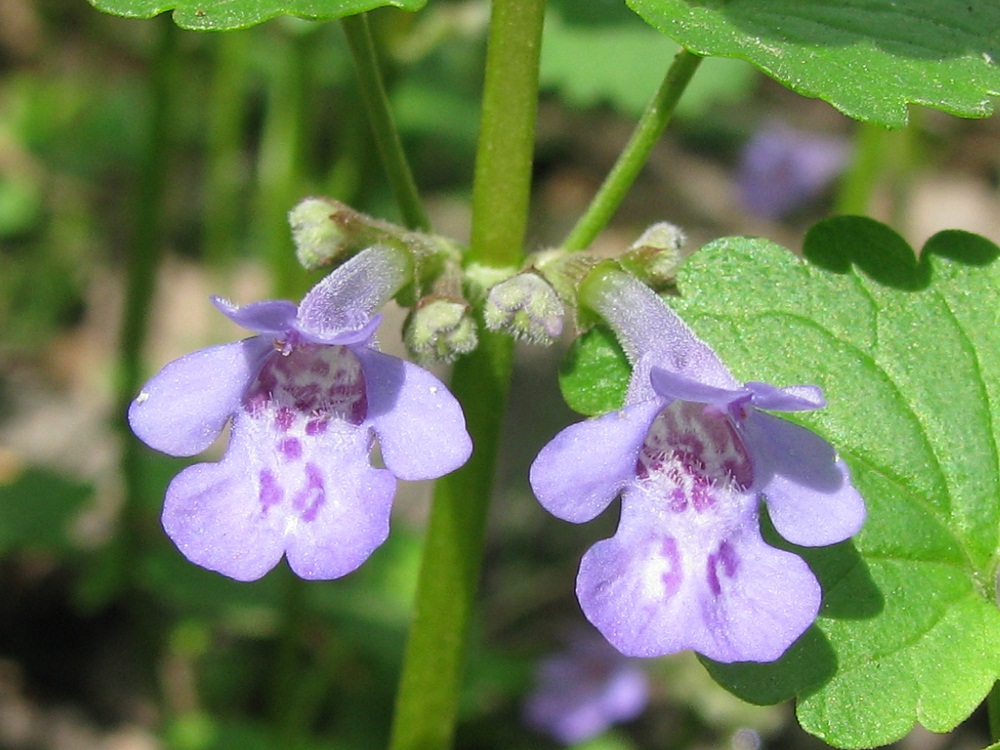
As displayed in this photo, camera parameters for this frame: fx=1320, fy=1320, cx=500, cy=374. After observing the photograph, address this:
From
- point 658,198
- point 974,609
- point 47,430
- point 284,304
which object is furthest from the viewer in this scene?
point 658,198

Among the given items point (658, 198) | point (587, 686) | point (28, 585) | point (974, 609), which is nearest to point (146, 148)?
point (28, 585)

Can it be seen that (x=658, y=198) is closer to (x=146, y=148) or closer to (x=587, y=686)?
(x=587, y=686)

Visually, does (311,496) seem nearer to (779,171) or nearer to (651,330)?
(651,330)

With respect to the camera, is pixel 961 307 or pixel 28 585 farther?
pixel 28 585

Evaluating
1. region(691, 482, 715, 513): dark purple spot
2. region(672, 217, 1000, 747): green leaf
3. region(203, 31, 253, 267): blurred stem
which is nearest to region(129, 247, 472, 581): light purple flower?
region(691, 482, 715, 513): dark purple spot

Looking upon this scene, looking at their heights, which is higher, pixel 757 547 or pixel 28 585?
pixel 757 547

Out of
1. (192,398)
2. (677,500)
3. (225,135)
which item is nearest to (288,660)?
(225,135)
